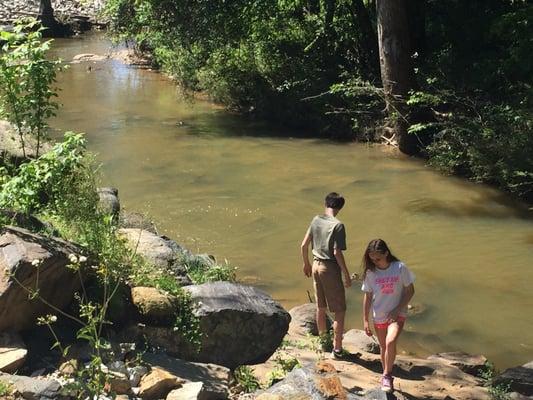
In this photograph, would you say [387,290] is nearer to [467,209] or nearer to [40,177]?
[40,177]

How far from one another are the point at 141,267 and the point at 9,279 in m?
1.68

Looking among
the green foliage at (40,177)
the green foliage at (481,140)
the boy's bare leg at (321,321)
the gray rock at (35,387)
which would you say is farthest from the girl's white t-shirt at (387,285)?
the green foliage at (481,140)

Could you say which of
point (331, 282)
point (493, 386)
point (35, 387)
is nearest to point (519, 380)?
point (493, 386)

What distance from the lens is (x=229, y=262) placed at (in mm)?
10711

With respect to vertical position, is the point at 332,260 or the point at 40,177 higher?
the point at 40,177

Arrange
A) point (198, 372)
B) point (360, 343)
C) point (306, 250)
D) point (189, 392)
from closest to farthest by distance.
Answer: point (189, 392), point (198, 372), point (306, 250), point (360, 343)

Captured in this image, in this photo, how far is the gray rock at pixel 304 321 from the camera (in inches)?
313

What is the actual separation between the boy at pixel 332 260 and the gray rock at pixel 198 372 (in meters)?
1.59

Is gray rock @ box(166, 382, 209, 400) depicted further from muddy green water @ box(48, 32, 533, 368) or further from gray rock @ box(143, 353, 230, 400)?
muddy green water @ box(48, 32, 533, 368)

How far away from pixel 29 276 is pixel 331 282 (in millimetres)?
2939

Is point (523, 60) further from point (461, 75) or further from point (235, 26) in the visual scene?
point (235, 26)

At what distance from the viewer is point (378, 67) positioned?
1891cm

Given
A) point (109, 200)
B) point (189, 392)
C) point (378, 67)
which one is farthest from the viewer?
point (378, 67)

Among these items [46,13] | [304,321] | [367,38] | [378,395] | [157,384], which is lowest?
[304,321]
